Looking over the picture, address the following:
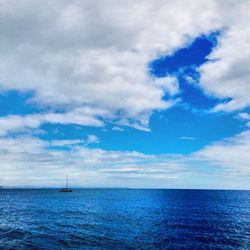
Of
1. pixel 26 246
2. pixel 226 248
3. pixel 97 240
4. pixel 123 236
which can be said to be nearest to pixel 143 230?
pixel 123 236

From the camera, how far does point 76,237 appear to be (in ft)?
136

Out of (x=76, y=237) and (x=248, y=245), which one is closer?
(x=248, y=245)

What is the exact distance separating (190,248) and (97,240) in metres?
14.1

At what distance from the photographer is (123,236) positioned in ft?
137

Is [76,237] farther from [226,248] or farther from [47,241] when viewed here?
[226,248]

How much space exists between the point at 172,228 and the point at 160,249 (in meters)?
15.6

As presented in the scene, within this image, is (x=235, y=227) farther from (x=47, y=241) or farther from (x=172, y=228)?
(x=47, y=241)

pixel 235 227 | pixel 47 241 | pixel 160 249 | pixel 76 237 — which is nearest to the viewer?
pixel 160 249

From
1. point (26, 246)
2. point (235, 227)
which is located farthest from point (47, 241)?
point (235, 227)

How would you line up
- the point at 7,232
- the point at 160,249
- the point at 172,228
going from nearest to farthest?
the point at 160,249 → the point at 7,232 → the point at 172,228

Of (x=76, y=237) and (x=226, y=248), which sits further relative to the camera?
(x=76, y=237)

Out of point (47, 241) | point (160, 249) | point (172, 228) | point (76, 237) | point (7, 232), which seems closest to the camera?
point (160, 249)

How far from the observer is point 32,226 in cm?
5066

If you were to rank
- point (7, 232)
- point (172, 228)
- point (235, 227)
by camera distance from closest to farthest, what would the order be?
point (7, 232), point (172, 228), point (235, 227)
